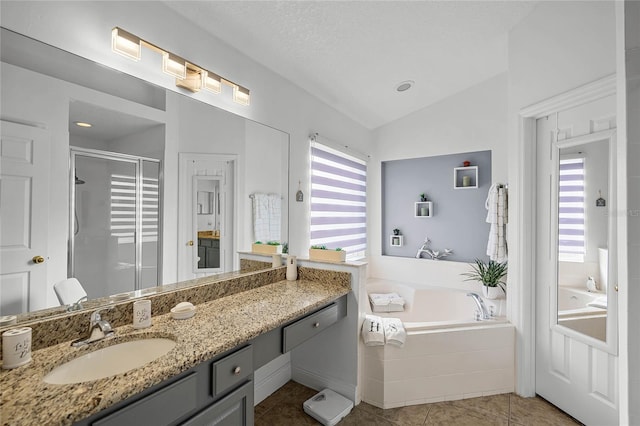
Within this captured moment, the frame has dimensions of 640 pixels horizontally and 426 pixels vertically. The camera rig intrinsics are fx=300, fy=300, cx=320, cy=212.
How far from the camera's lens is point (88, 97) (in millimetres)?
1263

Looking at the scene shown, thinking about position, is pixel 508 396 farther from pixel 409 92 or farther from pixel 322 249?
pixel 409 92

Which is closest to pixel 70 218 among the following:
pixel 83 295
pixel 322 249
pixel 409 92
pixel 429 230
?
pixel 83 295

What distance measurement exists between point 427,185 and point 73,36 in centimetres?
354

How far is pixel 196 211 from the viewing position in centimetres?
166

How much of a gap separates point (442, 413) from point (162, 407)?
180cm

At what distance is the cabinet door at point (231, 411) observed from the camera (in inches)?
42.6

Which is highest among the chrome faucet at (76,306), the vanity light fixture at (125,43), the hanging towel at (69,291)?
the vanity light fixture at (125,43)

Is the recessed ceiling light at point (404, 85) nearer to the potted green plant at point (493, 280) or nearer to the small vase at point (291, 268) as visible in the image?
the potted green plant at point (493, 280)

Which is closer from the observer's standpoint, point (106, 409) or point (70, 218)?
point (106, 409)

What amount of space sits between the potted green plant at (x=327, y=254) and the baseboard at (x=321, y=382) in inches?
33.5

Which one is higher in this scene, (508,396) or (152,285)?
(152,285)

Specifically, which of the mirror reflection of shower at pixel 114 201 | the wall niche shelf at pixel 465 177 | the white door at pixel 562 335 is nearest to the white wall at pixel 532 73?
the white door at pixel 562 335

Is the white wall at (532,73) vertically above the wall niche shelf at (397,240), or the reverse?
the white wall at (532,73)

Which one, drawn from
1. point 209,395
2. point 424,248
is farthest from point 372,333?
point 424,248
